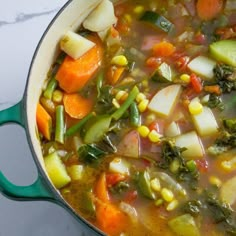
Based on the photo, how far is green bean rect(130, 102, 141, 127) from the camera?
8.32ft

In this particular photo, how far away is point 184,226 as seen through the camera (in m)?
2.31

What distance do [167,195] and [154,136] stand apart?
0.23 m

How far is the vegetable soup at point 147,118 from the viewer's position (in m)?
2.38

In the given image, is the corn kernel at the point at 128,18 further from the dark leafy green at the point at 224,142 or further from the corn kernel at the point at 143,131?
the dark leafy green at the point at 224,142

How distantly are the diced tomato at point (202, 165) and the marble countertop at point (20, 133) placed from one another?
480mm

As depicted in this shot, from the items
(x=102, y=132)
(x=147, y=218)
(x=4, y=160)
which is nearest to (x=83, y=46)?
(x=102, y=132)

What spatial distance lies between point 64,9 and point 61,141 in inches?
19.2

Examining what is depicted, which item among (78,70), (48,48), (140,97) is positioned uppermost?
(48,48)

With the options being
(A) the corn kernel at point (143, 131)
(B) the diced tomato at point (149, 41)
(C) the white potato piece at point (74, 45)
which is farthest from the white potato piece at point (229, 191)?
(C) the white potato piece at point (74, 45)

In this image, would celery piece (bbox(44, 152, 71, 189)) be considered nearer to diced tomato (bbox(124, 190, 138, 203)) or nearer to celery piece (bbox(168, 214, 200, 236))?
diced tomato (bbox(124, 190, 138, 203))

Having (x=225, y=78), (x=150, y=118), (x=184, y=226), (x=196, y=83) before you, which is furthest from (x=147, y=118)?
(x=184, y=226)

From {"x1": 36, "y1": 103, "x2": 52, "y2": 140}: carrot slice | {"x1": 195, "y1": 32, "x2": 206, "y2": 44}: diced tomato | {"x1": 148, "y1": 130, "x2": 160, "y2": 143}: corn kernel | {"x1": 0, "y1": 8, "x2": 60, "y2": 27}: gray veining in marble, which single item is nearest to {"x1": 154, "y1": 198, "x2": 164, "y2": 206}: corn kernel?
{"x1": 148, "y1": 130, "x2": 160, "y2": 143}: corn kernel

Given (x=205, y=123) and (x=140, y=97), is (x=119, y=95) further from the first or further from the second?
(x=205, y=123)

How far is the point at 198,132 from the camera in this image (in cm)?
252
